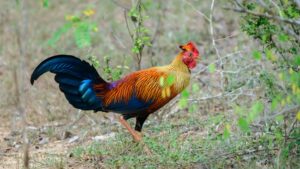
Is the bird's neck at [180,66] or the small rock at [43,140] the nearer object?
the bird's neck at [180,66]

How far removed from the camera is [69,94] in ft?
20.9

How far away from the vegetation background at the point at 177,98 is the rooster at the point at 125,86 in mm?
226

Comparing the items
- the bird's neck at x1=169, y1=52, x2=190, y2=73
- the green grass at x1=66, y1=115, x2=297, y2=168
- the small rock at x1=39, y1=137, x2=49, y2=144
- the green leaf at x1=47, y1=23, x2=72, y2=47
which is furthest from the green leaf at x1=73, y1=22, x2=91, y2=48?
the small rock at x1=39, y1=137, x2=49, y2=144

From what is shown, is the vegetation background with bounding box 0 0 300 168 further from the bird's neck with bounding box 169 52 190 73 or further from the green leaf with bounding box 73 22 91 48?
the bird's neck with bounding box 169 52 190 73

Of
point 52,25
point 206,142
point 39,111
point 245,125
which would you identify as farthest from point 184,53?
point 52,25

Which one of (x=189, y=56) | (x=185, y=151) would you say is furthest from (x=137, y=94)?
(x=185, y=151)

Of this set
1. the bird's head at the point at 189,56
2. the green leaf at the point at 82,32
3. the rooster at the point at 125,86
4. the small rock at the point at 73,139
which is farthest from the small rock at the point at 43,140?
the bird's head at the point at 189,56

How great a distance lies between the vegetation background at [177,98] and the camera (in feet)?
16.9

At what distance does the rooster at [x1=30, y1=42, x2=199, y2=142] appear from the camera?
602 cm

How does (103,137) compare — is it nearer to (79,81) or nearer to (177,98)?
(79,81)

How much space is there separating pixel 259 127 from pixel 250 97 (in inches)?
47.8

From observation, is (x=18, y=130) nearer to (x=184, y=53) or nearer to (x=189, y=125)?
(x=189, y=125)

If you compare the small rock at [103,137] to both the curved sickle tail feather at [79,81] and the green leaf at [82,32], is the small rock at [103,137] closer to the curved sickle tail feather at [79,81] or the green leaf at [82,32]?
the curved sickle tail feather at [79,81]

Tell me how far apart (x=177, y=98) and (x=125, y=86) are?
5.05 feet
